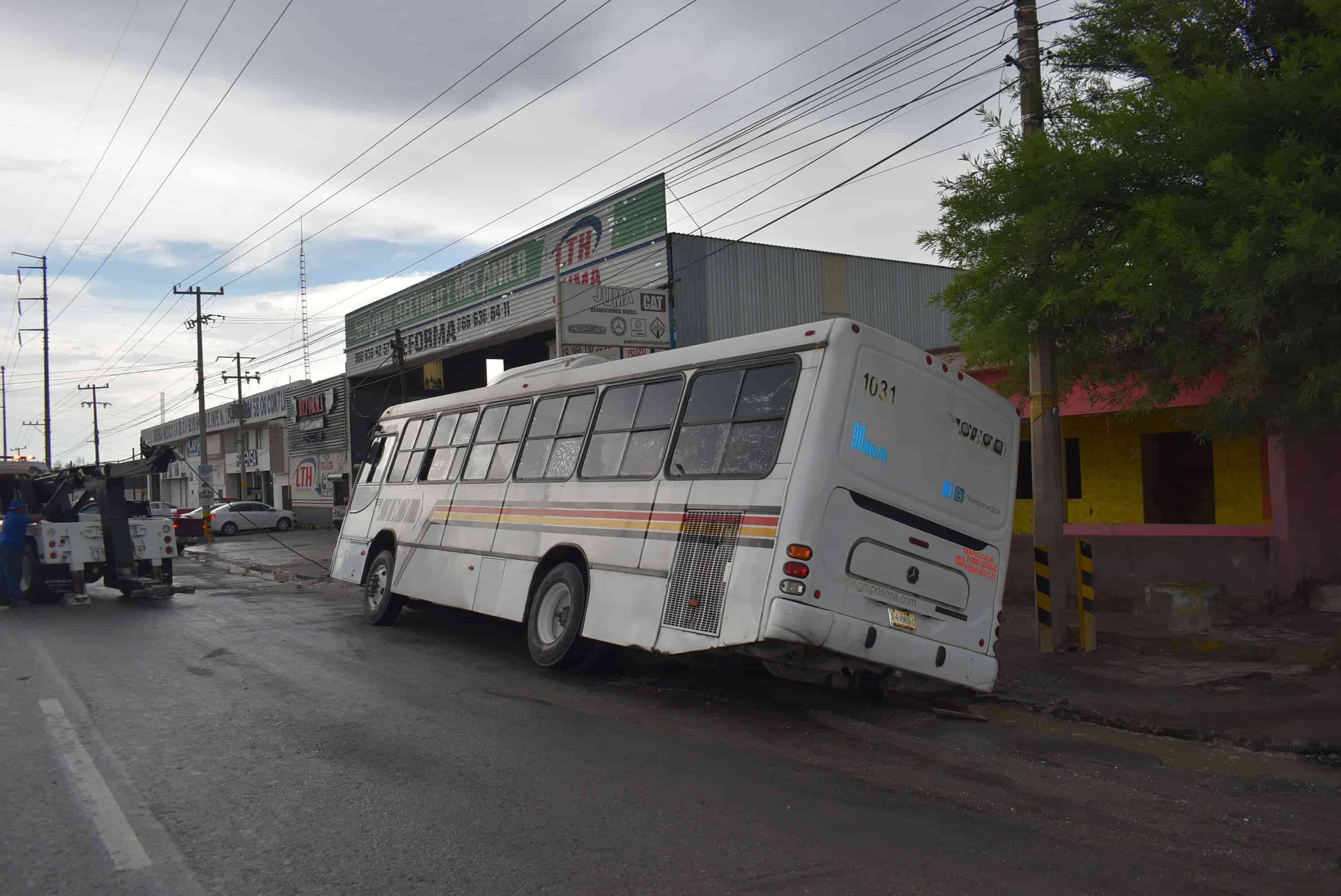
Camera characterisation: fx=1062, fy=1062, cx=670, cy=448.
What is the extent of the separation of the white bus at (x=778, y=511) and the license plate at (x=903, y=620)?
1 cm

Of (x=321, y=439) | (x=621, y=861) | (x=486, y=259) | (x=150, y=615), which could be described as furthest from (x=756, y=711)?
(x=321, y=439)

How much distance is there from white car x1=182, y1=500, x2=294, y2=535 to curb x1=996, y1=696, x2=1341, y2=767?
129ft

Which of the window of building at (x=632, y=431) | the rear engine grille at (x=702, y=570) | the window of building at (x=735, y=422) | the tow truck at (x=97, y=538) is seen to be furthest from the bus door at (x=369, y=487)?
the rear engine grille at (x=702, y=570)

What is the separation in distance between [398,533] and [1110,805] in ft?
31.8

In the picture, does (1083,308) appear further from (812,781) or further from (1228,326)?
(812,781)

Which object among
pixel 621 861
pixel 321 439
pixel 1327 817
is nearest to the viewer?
pixel 621 861

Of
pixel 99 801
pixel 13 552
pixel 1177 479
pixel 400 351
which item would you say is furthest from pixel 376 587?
pixel 400 351

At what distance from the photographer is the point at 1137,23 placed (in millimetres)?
10336

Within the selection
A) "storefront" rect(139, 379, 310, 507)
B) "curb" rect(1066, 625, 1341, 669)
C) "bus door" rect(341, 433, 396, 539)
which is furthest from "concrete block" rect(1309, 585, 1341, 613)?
"storefront" rect(139, 379, 310, 507)

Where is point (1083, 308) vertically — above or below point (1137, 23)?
below

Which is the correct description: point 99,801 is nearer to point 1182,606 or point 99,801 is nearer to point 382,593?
point 382,593

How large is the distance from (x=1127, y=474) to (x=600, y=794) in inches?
474

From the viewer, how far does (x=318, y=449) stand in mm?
46781

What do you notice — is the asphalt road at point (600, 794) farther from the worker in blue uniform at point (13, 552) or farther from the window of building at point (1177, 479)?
the worker in blue uniform at point (13, 552)
